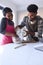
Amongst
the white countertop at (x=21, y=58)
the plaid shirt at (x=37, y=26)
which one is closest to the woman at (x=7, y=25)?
the plaid shirt at (x=37, y=26)

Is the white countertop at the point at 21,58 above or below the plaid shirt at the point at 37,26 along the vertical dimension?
below

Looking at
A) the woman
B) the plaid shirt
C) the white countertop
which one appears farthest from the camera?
the woman

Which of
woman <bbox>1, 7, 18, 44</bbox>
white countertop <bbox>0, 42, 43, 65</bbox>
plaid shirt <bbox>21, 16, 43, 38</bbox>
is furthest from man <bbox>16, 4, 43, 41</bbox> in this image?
white countertop <bbox>0, 42, 43, 65</bbox>

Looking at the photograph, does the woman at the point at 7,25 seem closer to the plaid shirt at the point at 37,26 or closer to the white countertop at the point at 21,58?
the plaid shirt at the point at 37,26

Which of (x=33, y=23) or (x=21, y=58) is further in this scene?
(x=33, y=23)

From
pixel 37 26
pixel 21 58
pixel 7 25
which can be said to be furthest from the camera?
pixel 7 25

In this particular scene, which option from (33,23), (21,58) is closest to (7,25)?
(33,23)

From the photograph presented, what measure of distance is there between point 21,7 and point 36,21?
327 centimetres

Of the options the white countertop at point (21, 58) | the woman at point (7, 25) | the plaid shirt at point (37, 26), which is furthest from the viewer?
the woman at point (7, 25)

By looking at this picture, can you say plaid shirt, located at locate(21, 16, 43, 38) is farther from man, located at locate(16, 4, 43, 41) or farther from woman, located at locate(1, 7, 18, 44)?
woman, located at locate(1, 7, 18, 44)

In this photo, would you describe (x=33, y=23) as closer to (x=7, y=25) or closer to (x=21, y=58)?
(x=7, y=25)

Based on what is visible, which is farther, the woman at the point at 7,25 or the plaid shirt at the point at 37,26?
the woman at the point at 7,25

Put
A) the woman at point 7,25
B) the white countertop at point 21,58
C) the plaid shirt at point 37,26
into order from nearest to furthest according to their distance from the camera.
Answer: the white countertop at point 21,58 → the plaid shirt at point 37,26 → the woman at point 7,25

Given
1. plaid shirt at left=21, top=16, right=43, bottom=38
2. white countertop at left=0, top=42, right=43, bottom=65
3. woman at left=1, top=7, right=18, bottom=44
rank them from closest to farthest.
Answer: white countertop at left=0, top=42, right=43, bottom=65, plaid shirt at left=21, top=16, right=43, bottom=38, woman at left=1, top=7, right=18, bottom=44
